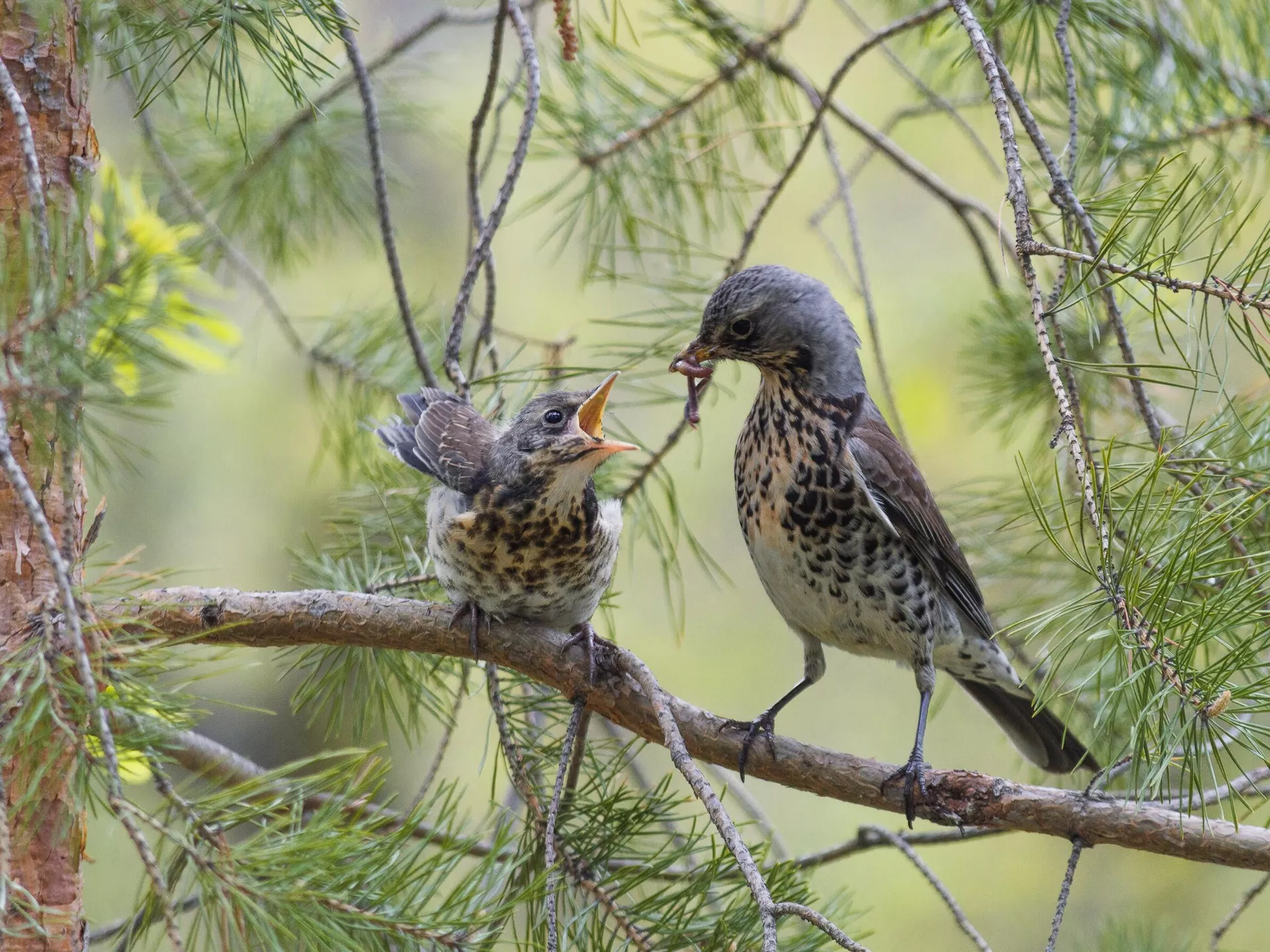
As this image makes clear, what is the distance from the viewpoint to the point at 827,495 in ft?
8.21

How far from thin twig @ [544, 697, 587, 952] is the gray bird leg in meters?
0.32

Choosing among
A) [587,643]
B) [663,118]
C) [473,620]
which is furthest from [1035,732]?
[663,118]

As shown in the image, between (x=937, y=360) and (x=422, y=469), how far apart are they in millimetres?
3072

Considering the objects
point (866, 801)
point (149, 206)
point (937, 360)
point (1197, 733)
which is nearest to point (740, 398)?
point (937, 360)

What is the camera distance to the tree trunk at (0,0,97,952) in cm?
151

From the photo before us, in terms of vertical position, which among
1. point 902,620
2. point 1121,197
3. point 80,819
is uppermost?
point 1121,197

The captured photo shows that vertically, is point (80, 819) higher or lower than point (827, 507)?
lower

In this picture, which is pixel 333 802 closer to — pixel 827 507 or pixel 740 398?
pixel 827 507

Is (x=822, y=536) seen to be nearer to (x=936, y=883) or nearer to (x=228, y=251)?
(x=936, y=883)

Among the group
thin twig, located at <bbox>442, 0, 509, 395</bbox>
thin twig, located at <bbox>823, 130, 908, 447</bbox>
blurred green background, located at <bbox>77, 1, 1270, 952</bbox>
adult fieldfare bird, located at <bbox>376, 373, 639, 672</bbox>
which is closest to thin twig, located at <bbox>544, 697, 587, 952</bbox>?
adult fieldfare bird, located at <bbox>376, 373, 639, 672</bbox>

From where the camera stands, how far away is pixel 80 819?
156 cm

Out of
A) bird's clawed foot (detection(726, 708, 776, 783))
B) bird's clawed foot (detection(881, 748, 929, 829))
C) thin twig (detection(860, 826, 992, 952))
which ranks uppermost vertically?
bird's clawed foot (detection(726, 708, 776, 783))

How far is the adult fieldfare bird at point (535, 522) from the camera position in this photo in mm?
2389

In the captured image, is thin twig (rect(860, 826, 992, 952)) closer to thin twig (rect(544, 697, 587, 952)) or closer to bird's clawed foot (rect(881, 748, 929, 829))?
bird's clawed foot (rect(881, 748, 929, 829))
